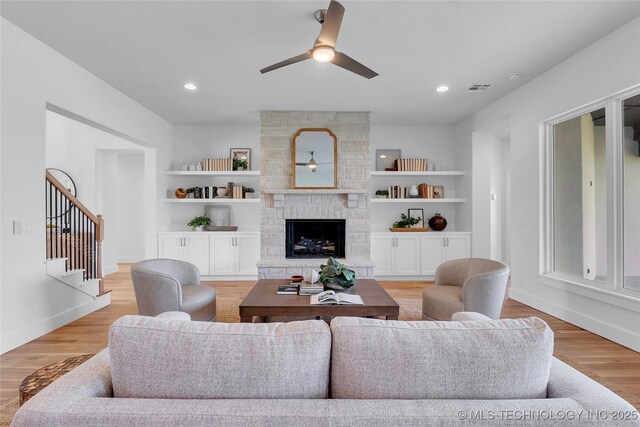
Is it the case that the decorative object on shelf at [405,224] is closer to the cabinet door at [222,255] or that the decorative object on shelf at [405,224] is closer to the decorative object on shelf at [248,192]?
the decorative object on shelf at [248,192]

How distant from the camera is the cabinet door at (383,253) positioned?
18.8 ft

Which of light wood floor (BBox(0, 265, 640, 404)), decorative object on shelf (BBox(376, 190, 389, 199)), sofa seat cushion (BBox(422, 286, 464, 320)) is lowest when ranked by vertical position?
light wood floor (BBox(0, 265, 640, 404))

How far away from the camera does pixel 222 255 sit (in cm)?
566

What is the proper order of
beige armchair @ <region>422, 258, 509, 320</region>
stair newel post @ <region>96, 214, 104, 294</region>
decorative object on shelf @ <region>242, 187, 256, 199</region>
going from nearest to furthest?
1. beige armchair @ <region>422, 258, 509, 320</region>
2. stair newel post @ <region>96, 214, 104, 294</region>
3. decorative object on shelf @ <region>242, 187, 256, 199</region>

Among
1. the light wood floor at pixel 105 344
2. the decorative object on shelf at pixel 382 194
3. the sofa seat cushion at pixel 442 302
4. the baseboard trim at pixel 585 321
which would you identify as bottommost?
the light wood floor at pixel 105 344

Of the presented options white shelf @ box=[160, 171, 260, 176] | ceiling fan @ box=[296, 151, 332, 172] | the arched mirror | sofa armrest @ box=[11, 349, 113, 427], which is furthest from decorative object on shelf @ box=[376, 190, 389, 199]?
sofa armrest @ box=[11, 349, 113, 427]

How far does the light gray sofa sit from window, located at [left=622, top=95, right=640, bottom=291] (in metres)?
2.71

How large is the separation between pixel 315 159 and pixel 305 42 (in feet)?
7.71

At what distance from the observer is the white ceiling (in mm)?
2623

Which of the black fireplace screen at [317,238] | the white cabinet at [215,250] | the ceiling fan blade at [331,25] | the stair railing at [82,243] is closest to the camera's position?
the ceiling fan blade at [331,25]

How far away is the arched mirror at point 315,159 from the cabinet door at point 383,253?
4.06 feet

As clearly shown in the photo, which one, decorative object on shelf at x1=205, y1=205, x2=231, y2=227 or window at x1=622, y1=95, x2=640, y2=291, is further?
decorative object on shelf at x1=205, y1=205, x2=231, y2=227

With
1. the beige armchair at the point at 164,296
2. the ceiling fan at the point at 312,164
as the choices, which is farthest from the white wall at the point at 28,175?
the ceiling fan at the point at 312,164

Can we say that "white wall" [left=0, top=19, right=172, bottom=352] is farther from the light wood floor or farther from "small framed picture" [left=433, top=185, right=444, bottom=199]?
"small framed picture" [left=433, top=185, right=444, bottom=199]
